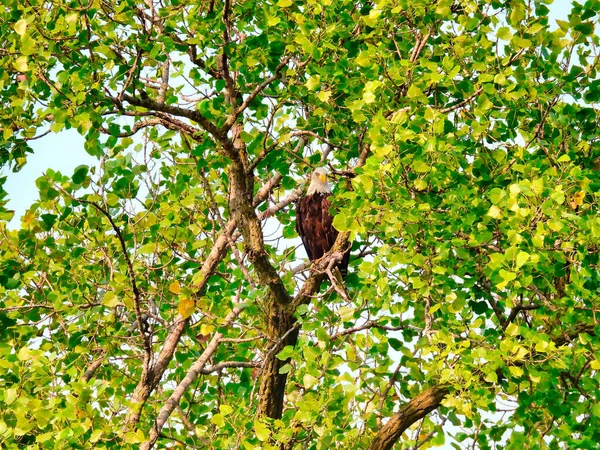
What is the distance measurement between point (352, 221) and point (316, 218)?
2.77 meters

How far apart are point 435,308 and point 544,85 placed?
2176mm

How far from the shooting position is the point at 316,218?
820cm

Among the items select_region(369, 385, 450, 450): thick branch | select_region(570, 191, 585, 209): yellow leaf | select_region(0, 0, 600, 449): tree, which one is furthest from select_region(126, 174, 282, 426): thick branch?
select_region(570, 191, 585, 209): yellow leaf

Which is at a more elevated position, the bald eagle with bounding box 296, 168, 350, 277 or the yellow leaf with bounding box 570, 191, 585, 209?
the bald eagle with bounding box 296, 168, 350, 277

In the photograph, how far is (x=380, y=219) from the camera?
566 cm

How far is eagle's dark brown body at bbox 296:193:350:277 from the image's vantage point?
26.6ft

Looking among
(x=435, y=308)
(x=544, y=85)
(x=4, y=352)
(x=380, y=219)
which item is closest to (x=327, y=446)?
(x=435, y=308)

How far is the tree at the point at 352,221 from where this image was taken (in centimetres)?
547

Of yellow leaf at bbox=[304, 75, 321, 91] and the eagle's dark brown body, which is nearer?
yellow leaf at bbox=[304, 75, 321, 91]

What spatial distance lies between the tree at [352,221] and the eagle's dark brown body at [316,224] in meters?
0.46

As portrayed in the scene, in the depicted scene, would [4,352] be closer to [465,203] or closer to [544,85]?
[465,203]

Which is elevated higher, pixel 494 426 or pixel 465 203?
pixel 465 203

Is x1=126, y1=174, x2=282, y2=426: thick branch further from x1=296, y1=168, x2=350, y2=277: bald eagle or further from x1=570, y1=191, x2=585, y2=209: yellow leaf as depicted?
x1=570, y1=191, x2=585, y2=209: yellow leaf

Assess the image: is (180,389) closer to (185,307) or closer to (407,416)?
(185,307)
